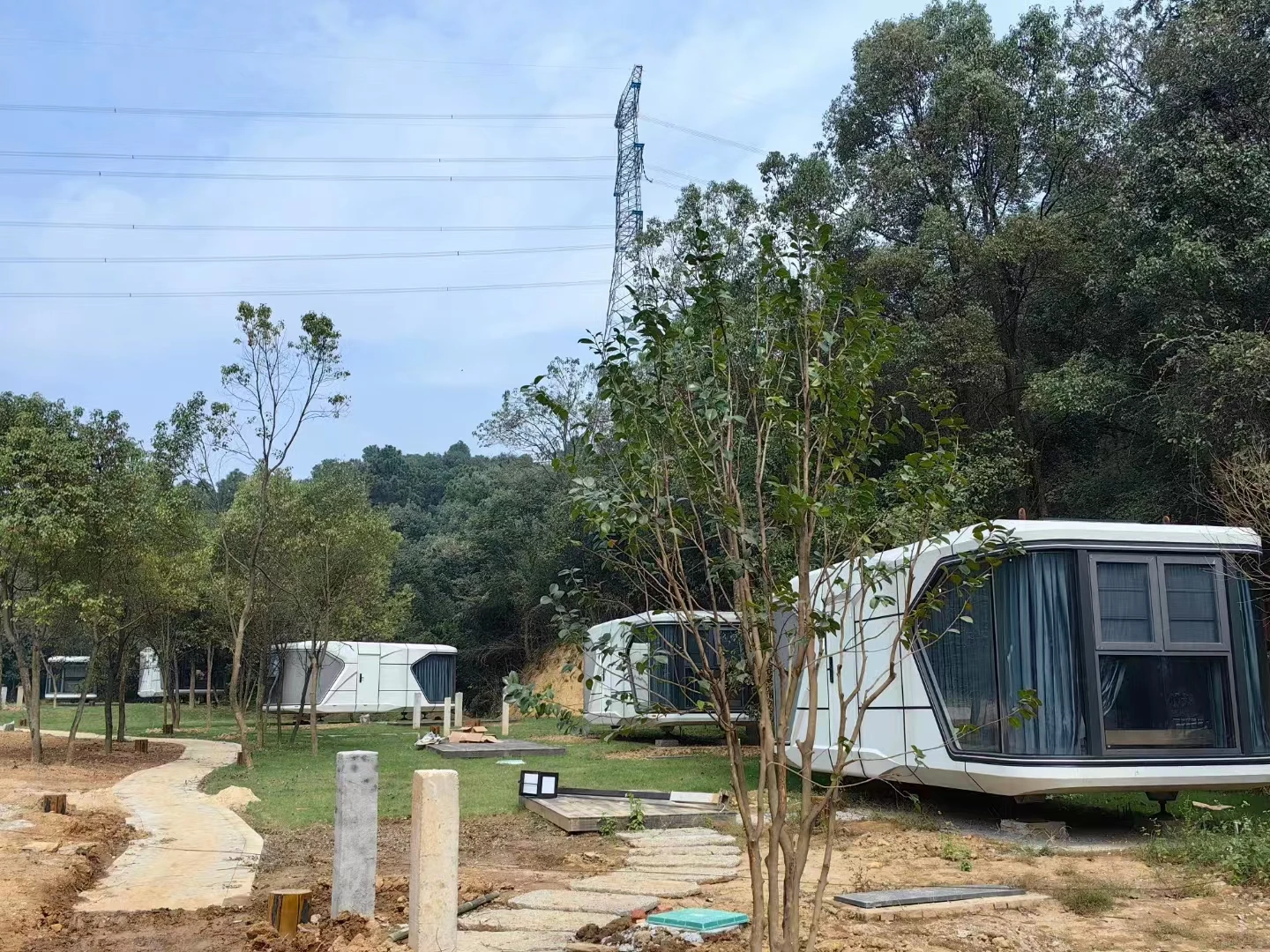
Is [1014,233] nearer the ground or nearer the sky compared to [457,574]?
nearer the sky

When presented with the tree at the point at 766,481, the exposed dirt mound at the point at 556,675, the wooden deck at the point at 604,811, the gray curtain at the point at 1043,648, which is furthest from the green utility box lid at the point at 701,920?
the exposed dirt mound at the point at 556,675

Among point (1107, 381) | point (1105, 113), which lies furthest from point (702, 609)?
point (1105, 113)

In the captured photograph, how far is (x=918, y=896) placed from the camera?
6.08 metres

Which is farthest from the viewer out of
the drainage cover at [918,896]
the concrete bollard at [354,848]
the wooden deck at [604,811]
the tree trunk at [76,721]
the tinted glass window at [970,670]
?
the tree trunk at [76,721]

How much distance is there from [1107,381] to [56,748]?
18.0 metres

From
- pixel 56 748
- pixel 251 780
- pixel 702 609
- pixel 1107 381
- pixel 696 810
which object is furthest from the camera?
pixel 56 748

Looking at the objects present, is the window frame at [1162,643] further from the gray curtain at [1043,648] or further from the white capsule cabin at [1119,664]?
the gray curtain at [1043,648]

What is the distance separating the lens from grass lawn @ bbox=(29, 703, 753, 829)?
Result: 36.2 feet

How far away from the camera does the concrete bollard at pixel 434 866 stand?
15.4ft

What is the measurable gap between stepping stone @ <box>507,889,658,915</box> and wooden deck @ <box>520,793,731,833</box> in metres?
2.86

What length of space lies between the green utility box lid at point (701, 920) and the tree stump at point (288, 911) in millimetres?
1711

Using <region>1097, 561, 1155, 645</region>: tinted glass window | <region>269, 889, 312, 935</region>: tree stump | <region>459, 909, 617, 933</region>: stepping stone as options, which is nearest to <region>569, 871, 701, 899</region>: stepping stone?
<region>459, 909, 617, 933</region>: stepping stone

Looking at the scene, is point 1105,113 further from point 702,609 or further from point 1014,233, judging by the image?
point 702,609

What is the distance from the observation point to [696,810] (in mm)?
10289
